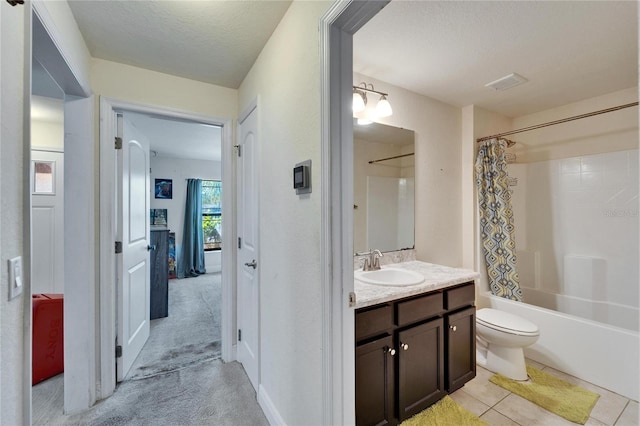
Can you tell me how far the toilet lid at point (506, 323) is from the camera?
192 cm

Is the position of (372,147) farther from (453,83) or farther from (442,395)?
(442,395)

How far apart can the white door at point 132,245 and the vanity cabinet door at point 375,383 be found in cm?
178

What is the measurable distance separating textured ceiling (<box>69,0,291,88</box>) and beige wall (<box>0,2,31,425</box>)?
0.67 metres

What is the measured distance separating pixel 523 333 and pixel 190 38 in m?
3.00

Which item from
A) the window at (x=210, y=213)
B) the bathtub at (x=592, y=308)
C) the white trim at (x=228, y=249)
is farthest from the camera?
the window at (x=210, y=213)

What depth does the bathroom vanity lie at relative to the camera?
136cm

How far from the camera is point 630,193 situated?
2.40 metres

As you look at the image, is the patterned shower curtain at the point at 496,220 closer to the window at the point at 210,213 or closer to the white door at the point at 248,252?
the white door at the point at 248,252

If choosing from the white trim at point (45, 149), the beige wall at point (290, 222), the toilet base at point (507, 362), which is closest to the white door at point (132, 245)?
the beige wall at point (290, 222)

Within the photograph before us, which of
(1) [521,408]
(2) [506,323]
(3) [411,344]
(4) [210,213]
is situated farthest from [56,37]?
(4) [210,213]

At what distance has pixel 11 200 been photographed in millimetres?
830

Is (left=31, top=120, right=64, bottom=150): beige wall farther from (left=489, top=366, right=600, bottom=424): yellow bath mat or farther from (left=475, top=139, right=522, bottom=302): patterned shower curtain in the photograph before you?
(left=489, top=366, right=600, bottom=424): yellow bath mat

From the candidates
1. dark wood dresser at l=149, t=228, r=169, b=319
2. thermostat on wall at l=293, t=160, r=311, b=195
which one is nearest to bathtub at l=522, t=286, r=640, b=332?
thermostat on wall at l=293, t=160, r=311, b=195

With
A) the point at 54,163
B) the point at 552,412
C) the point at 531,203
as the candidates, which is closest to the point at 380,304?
→ the point at 552,412
